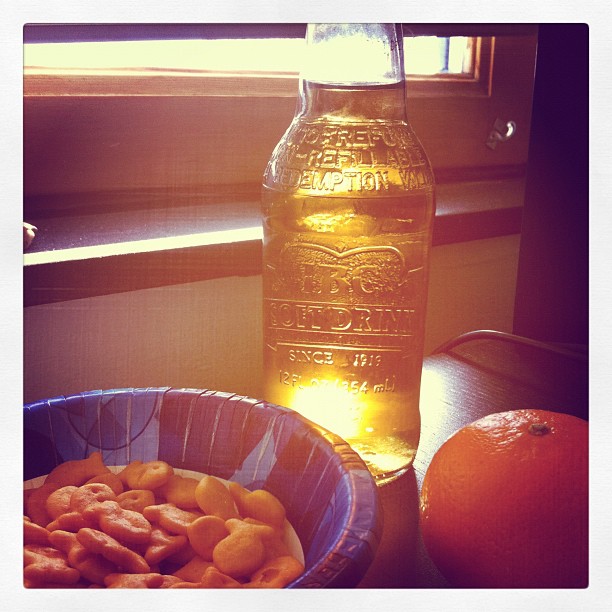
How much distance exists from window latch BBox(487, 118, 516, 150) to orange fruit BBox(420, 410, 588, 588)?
0.83 ft

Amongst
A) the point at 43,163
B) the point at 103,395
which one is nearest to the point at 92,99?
the point at 43,163

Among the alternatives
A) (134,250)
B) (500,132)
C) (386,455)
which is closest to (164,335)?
(134,250)

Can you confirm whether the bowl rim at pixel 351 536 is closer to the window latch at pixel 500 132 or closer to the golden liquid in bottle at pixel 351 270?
the golden liquid in bottle at pixel 351 270

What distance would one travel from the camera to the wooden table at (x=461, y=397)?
412 mm

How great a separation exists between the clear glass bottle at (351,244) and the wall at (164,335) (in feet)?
0.13

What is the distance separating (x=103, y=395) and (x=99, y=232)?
117 millimetres

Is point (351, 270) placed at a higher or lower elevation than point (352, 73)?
lower

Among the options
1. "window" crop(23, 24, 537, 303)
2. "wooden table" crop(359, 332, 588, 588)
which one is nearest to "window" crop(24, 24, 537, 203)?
"window" crop(23, 24, 537, 303)

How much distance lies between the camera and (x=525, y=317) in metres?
0.58

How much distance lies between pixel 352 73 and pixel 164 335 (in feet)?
0.66

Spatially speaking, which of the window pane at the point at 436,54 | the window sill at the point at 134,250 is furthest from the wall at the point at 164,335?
the window pane at the point at 436,54

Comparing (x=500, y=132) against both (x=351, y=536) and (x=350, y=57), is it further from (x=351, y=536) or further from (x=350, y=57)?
(x=351, y=536)

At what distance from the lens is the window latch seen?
0.57 meters

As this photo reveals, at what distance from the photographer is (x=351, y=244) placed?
0.46 metres
